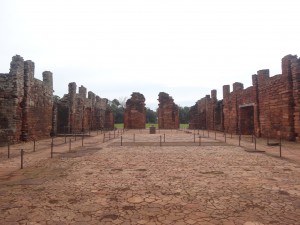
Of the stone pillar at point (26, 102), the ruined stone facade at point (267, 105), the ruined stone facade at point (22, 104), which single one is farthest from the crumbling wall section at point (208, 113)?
the stone pillar at point (26, 102)

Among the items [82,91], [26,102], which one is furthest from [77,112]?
[26,102]

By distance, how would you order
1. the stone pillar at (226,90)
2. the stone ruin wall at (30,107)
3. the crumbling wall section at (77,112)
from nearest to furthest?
the stone ruin wall at (30,107)
the crumbling wall section at (77,112)
the stone pillar at (226,90)

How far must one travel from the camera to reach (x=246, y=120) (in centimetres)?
2217

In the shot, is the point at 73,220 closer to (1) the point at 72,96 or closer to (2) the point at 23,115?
(2) the point at 23,115

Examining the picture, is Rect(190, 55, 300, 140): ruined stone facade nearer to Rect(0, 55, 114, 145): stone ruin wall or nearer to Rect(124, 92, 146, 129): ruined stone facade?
Rect(124, 92, 146, 129): ruined stone facade

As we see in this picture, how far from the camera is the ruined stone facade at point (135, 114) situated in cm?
3759

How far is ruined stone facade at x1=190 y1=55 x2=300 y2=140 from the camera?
14703mm

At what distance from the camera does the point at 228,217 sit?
3.66 m

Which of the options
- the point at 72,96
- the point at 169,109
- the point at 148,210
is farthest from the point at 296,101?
the point at 169,109

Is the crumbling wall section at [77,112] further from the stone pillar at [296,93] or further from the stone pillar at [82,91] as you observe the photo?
the stone pillar at [296,93]

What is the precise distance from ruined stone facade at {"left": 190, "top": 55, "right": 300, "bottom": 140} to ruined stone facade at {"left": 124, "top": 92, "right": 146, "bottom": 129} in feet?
44.4

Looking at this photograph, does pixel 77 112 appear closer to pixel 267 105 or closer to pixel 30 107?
pixel 30 107

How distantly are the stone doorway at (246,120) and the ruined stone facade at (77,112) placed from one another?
53.2 feet

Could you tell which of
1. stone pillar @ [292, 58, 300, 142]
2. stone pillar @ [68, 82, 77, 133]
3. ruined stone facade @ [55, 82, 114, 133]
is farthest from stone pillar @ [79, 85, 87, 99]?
stone pillar @ [292, 58, 300, 142]
